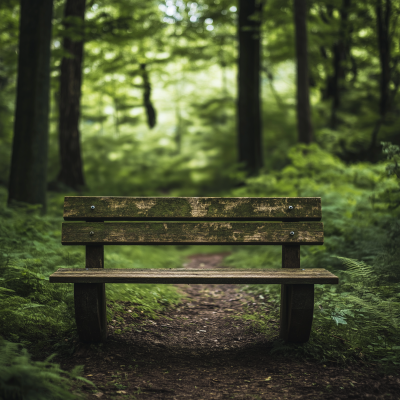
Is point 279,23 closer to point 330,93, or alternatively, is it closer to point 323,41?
point 323,41

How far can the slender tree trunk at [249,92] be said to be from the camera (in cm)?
1189

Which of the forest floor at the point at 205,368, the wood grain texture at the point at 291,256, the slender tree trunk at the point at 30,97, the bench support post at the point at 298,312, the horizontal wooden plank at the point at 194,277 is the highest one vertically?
the slender tree trunk at the point at 30,97

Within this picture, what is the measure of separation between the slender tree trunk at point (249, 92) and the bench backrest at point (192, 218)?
28.8 ft

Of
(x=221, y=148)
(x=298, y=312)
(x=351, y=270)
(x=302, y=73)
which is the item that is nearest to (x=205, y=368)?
(x=298, y=312)

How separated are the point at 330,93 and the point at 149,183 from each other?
27.3ft

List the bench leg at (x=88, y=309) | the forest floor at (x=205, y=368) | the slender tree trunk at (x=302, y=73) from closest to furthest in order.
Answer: the forest floor at (x=205, y=368) < the bench leg at (x=88, y=309) < the slender tree trunk at (x=302, y=73)

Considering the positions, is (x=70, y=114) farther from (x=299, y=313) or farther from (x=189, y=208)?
(x=299, y=313)

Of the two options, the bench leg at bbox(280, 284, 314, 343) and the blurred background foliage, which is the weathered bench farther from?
the blurred background foliage

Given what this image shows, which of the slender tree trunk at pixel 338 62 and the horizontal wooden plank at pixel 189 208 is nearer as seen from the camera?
the horizontal wooden plank at pixel 189 208

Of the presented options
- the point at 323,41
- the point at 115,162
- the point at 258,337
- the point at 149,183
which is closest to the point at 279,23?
the point at 323,41

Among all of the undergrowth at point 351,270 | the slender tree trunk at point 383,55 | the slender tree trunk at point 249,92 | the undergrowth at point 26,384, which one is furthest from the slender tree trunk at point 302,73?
the undergrowth at point 26,384

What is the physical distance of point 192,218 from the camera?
3219mm

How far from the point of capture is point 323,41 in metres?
12.6

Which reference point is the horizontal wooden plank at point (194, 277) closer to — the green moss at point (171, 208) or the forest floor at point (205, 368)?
the green moss at point (171, 208)
